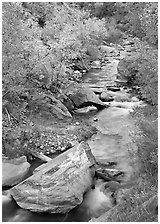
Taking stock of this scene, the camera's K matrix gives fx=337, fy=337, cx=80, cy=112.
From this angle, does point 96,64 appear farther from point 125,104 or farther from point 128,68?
point 125,104

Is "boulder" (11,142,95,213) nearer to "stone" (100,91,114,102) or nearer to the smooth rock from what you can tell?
the smooth rock

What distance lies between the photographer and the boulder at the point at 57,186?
1155cm

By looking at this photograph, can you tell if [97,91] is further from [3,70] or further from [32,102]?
[3,70]

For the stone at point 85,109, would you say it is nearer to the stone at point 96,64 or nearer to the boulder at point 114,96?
the boulder at point 114,96

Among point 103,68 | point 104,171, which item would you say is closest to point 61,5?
point 103,68

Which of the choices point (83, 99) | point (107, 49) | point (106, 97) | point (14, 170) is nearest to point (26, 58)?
point (83, 99)

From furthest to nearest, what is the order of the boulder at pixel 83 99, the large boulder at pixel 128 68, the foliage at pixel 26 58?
1. the large boulder at pixel 128 68
2. the boulder at pixel 83 99
3. the foliage at pixel 26 58

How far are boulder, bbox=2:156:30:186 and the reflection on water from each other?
0.78m

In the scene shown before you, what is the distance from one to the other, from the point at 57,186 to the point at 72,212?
1023mm

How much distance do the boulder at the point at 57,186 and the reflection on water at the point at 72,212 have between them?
0.61ft

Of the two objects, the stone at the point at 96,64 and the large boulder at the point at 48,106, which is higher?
the stone at the point at 96,64

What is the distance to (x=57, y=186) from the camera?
11.8 metres

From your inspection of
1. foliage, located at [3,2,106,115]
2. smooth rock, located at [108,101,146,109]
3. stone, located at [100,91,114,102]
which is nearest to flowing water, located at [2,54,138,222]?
smooth rock, located at [108,101,146,109]

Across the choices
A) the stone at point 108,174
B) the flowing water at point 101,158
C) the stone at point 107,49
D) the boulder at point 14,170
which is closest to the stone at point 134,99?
the flowing water at point 101,158
